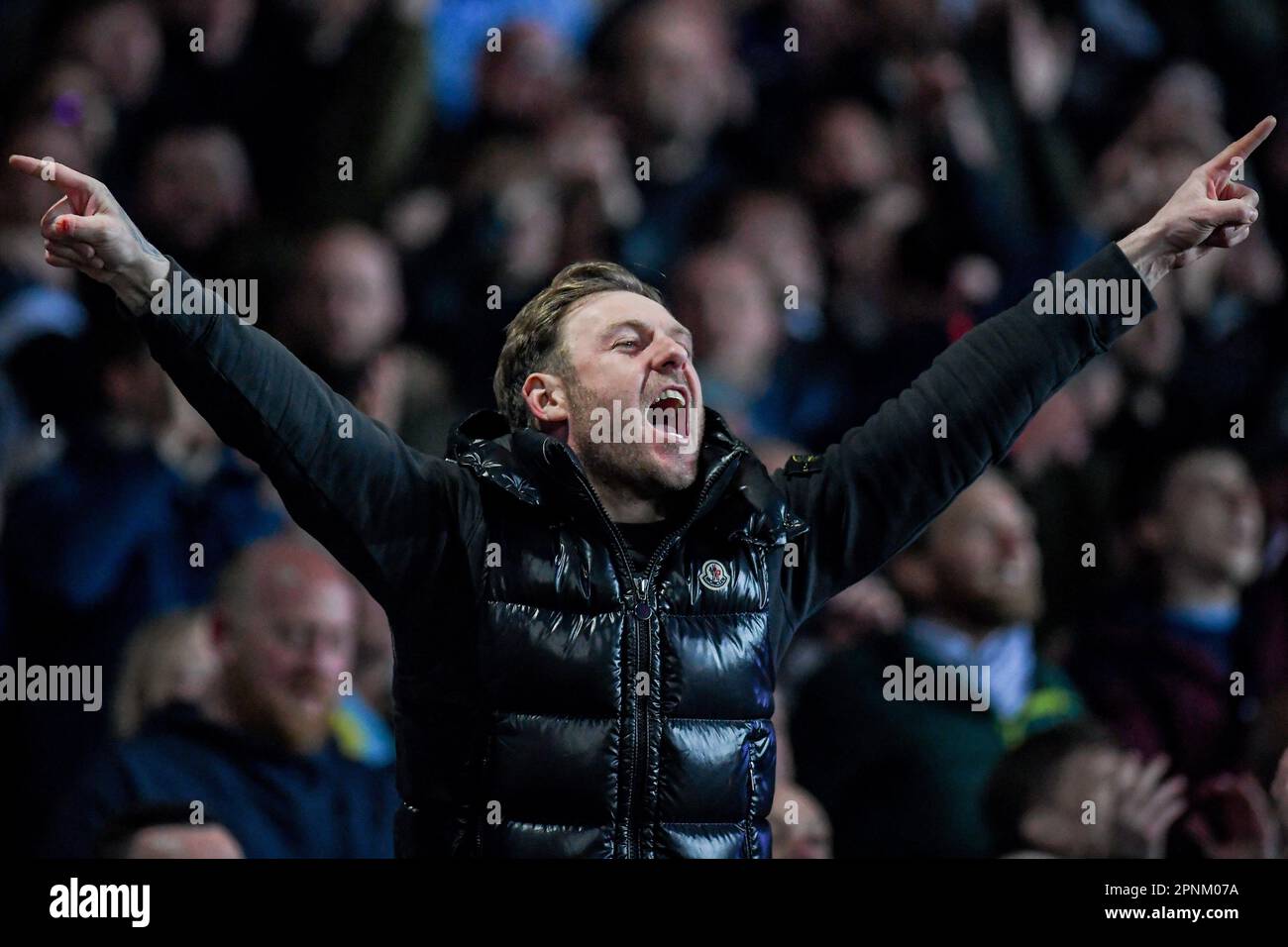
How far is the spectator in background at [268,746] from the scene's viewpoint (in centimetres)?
329

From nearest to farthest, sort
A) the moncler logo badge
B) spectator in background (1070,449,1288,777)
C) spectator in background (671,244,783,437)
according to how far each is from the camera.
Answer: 1. the moncler logo badge
2. spectator in background (1070,449,1288,777)
3. spectator in background (671,244,783,437)

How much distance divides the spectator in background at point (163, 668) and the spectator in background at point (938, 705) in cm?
136

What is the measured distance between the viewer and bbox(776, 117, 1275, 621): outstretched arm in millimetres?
2121

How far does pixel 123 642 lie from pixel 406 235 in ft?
4.19

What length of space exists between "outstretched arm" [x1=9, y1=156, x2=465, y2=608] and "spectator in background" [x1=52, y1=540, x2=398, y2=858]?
1.50 meters

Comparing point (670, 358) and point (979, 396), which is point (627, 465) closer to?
point (670, 358)

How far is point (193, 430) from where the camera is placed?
150 inches

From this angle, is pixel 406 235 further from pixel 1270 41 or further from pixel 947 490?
pixel 1270 41

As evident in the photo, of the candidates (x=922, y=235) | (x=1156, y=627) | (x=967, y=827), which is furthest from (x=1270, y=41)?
(x=967, y=827)

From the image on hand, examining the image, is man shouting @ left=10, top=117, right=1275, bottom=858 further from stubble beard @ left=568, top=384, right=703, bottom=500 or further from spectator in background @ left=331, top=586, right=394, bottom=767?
spectator in background @ left=331, top=586, right=394, bottom=767

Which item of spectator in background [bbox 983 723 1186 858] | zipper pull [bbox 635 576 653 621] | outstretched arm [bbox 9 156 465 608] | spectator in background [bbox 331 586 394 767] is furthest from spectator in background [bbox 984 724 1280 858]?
outstretched arm [bbox 9 156 465 608]

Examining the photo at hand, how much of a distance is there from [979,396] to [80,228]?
1.14 m

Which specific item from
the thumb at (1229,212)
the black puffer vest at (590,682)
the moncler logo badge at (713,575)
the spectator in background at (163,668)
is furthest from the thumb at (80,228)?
the spectator in background at (163,668)
